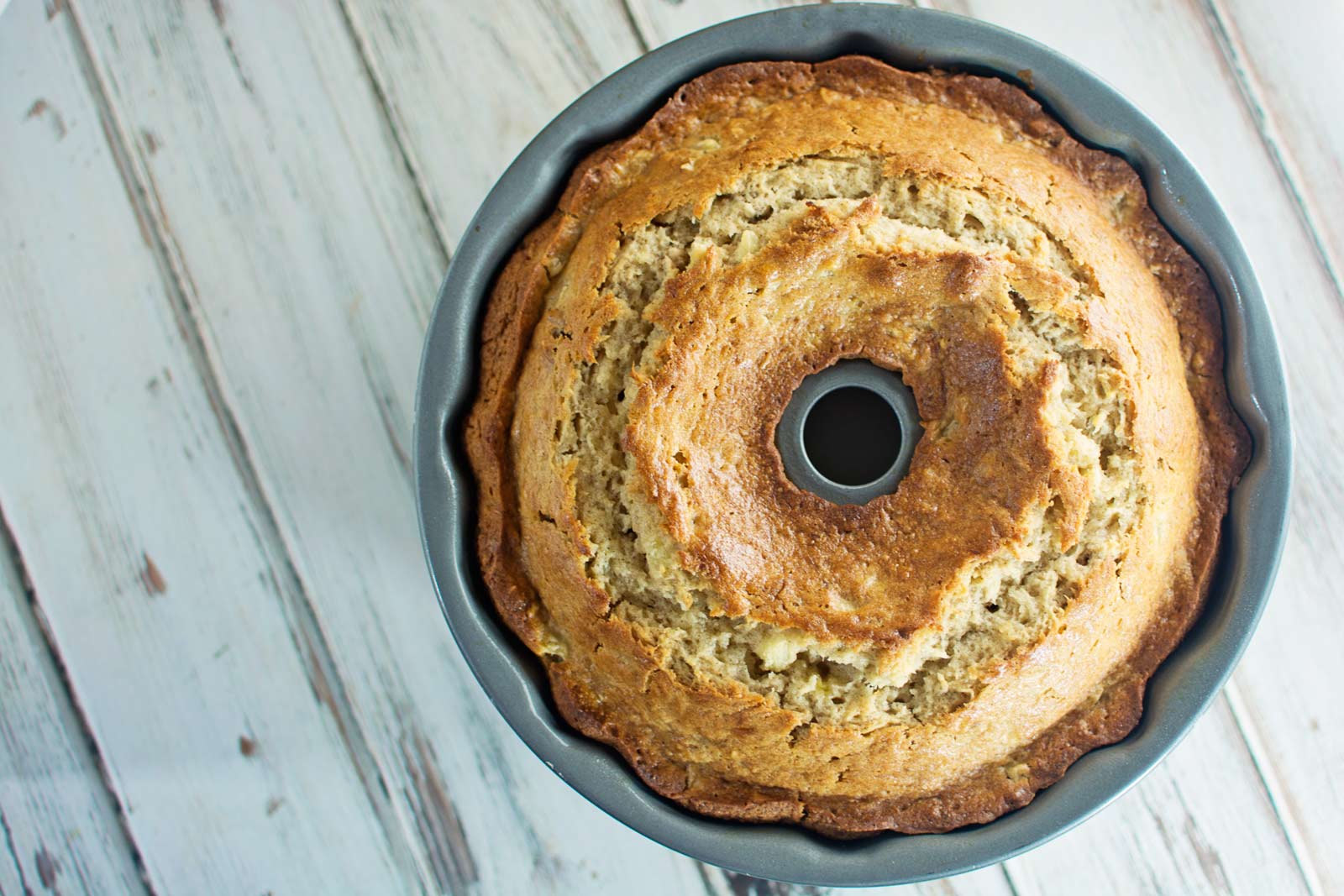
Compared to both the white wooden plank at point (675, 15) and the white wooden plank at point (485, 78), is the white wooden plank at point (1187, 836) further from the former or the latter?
the white wooden plank at point (485, 78)

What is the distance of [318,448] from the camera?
6.00ft

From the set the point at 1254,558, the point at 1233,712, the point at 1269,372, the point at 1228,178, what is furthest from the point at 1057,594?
the point at 1228,178

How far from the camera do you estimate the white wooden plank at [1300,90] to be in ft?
5.77

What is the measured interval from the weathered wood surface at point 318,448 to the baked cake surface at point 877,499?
493 mm

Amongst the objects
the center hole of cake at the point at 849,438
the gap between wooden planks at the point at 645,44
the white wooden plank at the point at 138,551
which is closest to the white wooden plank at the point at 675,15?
the gap between wooden planks at the point at 645,44

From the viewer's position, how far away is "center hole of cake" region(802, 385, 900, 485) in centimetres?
148

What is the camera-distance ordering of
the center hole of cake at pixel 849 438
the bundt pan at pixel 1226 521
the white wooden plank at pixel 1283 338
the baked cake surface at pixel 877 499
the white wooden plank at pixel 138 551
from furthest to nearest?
the white wooden plank at pixel 138 551 < the white wooden plank at pixel 1283 338 < the center hole of cake at pixel 849 438 < the bundt pan at pixel 1226 521 < the baked cake surface at pixel 877 499

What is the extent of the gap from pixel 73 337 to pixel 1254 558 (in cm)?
203

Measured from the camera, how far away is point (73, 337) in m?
1.90

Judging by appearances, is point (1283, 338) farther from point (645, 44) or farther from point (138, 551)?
point (138, 551)

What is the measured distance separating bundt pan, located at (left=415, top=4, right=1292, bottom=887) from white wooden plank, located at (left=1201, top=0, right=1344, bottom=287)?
0.57m

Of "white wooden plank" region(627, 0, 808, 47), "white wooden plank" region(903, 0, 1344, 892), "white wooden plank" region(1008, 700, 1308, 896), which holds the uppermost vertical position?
"white wooden plank" region(627, 0, 808, 47)

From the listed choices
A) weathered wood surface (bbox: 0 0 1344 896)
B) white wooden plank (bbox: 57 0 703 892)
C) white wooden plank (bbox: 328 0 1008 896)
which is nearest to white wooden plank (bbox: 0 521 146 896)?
weathered wood surface (bbox: 0 0 1344 896)

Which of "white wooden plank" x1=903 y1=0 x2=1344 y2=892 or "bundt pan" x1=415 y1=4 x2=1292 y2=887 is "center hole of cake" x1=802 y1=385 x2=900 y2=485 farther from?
"white wooden plank" x1=903 y1=0 x2=1344 y2=892
